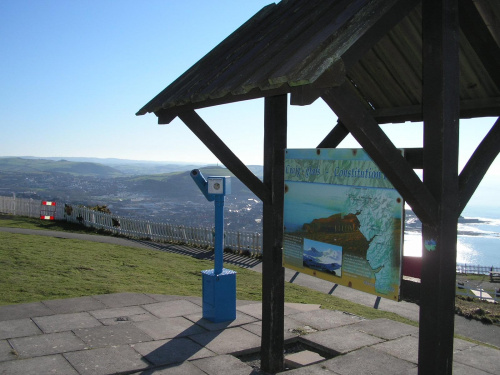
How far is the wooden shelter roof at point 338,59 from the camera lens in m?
3.49

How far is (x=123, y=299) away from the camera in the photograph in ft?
27.9

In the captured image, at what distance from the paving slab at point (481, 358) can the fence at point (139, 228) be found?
11250mm

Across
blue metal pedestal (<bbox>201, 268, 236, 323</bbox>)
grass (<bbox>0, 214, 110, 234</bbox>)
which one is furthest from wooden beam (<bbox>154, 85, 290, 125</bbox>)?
grass (<bbox>0, 214, 110, 234</bbox>)

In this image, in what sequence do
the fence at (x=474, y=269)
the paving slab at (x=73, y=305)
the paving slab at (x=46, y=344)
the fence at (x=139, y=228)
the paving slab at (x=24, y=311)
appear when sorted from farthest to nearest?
the fence at (x=474, y=269) < the fence at (x=139, y=228) < the paving slab at (x=73, y=305) < the paving slab at (x=24, y=311) < the paving slab at (x=46, y=344)

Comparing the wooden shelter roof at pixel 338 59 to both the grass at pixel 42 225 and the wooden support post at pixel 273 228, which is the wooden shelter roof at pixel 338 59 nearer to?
the wooden support post at pixel 273 228

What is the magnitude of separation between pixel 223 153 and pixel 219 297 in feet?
8.80

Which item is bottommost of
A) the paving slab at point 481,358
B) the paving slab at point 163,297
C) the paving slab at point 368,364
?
the paving slab at point 163,297

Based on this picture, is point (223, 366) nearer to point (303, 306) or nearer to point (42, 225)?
point (303, 306)

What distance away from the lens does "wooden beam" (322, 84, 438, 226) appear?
11.6ft

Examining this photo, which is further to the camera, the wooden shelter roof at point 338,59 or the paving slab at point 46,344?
the paving slab at point 46,344

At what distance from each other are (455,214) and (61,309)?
6325mm

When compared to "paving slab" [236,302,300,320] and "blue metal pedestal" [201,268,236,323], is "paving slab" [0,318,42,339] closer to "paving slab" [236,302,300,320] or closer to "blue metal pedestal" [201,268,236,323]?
"blue metal pedestal" [201,268,236,323]

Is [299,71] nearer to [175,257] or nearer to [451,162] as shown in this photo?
[451,162]

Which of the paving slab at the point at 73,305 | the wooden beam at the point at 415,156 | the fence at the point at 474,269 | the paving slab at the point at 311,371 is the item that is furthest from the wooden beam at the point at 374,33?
the fence at the point at 474,269
